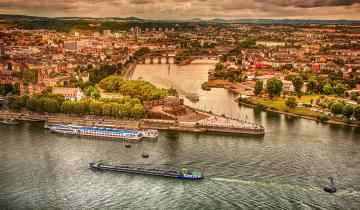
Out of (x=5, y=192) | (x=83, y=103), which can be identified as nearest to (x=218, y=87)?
(x=83, y=103)

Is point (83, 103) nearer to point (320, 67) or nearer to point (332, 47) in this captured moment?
point (320, 67)

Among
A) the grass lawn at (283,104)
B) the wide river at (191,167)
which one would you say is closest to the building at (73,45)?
the grass lawn at (283,104)

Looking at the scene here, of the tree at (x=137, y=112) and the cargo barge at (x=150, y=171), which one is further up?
the tree at (x=137, y=112)

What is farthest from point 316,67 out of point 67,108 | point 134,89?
point 67,108

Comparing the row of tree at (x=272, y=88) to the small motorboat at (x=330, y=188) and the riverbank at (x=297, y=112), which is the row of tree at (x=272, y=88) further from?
the small motorboat at (x=330, y=188)

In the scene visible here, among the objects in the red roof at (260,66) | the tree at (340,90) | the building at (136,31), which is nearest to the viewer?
the tree at (340,90)

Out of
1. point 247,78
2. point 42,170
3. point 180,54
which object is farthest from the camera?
point 180,54
